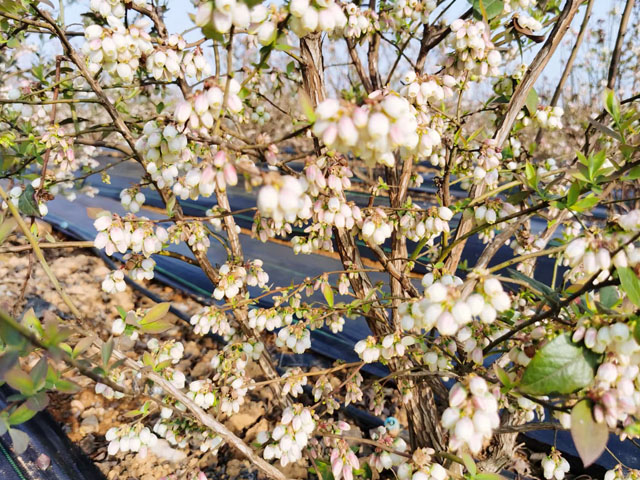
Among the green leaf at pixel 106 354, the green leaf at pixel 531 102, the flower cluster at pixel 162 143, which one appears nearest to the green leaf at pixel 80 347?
the green leaf at pixel 106 354

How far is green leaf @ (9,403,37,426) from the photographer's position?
70 cm

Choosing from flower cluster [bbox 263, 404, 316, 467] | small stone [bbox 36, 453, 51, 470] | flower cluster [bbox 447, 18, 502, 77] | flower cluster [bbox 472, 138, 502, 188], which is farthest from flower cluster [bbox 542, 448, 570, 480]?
small stone [bbox 36, 453, 51, 470]

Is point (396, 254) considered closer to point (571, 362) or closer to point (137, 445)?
point (571, 362)

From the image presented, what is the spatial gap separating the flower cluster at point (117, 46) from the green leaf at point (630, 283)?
1.09 m

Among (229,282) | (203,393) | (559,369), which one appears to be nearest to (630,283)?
(559,369)

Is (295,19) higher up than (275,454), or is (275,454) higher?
(295,19)

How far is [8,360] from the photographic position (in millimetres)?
622

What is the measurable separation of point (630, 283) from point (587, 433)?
24 cm

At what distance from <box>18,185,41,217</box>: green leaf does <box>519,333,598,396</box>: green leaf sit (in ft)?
4.60

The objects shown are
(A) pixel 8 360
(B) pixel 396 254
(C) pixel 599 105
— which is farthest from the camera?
(C) pixel 599 105

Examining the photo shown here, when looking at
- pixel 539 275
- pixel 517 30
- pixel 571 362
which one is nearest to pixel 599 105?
pixel 539 275

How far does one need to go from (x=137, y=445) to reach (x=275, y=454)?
0.40 m

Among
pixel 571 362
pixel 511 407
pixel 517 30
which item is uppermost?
pixel 517 30

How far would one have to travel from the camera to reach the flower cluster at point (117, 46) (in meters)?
0.95
